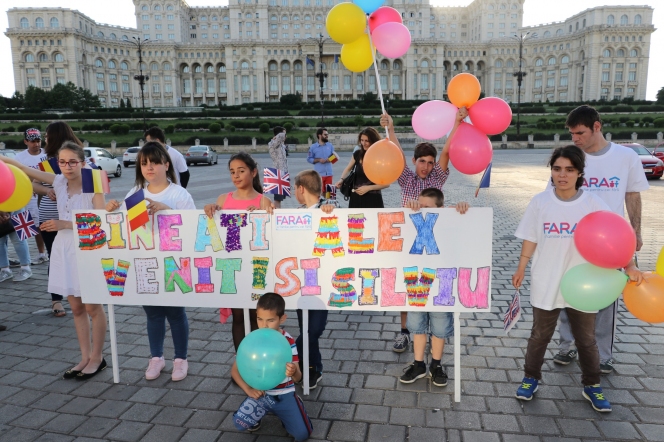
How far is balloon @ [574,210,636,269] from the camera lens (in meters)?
2.84

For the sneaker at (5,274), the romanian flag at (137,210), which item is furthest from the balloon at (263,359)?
the sneaker at (5,274)

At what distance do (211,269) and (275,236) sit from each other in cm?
59

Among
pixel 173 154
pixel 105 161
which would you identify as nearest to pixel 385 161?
pixel 173 154

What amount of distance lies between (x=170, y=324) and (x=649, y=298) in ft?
11.3

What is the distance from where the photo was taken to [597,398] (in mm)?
3229

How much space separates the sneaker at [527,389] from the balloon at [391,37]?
2.88 meters

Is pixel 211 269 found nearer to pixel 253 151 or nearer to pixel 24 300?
pixel 24 300

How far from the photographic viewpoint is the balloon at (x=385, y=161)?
3660 millimetres

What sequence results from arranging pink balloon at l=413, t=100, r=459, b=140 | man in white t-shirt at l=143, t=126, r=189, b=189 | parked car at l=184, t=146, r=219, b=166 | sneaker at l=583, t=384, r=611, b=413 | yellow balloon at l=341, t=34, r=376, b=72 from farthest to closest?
parked car at l=184, t=146, r=219, b=166 → man in white t-shirt at l=143, t=126, r=189, b=189 → yellow balloon at l=341, t=34, r=376, b=72 → pink balloon at l=413, t=100, r=459, b=140 → sneaker at l=583, t=384, r=611, b=413

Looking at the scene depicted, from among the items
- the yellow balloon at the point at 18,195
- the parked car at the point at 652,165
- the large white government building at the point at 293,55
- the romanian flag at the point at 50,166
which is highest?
the large white government building at the point at 293,55

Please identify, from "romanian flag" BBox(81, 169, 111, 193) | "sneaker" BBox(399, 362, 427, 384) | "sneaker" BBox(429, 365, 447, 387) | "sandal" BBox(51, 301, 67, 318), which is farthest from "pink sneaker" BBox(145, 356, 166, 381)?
"sneaker" BBox(429, 365, 447, 387)

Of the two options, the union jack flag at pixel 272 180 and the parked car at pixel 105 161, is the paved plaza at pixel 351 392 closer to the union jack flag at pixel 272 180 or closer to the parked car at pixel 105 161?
the union jack flag at pixel 272 180

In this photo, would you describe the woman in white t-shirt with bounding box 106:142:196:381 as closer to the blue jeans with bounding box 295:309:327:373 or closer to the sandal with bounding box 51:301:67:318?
the blue jeans with bounding box 295:309:327:373

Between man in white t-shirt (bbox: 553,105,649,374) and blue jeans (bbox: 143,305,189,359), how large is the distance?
3.38 meters
